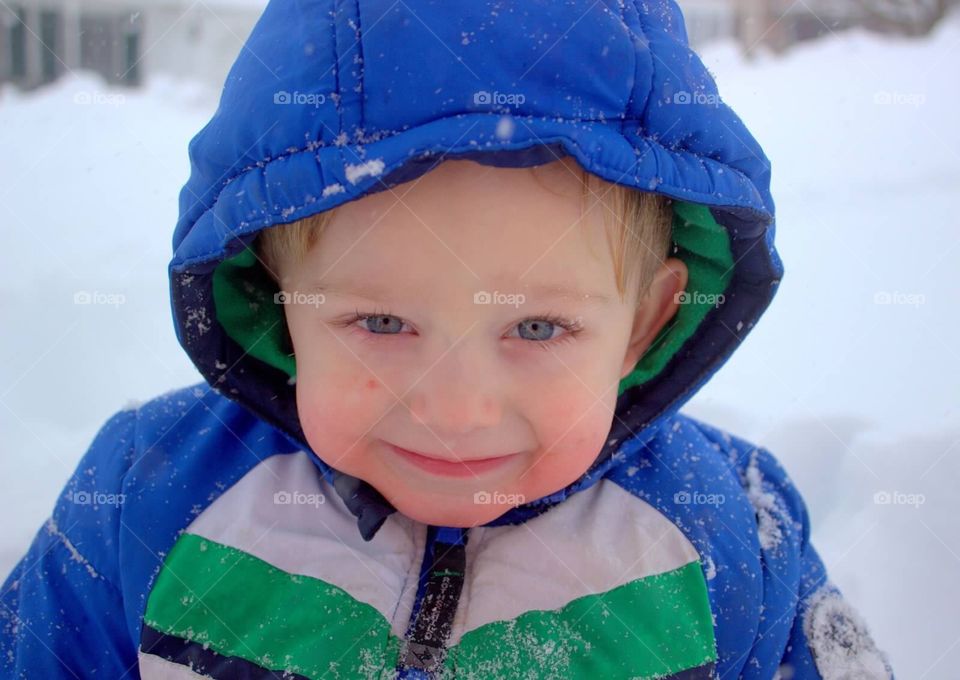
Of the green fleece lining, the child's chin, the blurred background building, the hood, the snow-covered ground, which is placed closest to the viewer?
the hood

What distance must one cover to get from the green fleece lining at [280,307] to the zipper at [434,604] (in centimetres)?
37

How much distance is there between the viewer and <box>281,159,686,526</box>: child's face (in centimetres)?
100

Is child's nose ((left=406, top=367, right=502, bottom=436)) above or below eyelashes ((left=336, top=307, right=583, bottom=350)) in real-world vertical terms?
below

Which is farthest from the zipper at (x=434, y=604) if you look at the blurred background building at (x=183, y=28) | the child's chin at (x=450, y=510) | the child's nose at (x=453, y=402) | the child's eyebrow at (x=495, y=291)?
the blurred background building at (x=183, y=28)

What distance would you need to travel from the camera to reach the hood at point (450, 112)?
96 centimetres

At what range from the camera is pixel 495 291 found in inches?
40.3

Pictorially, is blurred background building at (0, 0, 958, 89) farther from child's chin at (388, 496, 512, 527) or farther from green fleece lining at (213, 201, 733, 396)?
child's chin at (388, 496, 512, 527)

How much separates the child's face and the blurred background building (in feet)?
10.9

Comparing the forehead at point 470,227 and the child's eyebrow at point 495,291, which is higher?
the forehead at point 470,227

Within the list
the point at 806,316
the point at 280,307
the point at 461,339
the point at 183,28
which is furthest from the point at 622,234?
the point at 183,28

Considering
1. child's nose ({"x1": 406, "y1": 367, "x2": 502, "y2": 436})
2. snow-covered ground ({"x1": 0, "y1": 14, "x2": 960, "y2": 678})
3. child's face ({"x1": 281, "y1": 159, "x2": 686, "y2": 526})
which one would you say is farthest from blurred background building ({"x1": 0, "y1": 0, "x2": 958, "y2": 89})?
child's nose ({"x1": 406, "y1": 367, "x2": 502, "y2": 436})

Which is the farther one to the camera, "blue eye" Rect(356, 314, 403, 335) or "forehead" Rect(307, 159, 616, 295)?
"blue eye" Rect(356, 314, 403, 335)

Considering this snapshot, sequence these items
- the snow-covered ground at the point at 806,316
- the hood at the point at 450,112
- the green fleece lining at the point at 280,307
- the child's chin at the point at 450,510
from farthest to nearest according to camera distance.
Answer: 1. the snow-covered ground at the point at 806,316
2. the green fleece lining at the point at 280,307
3. the child's chin at the point at 450,510
4. the hood at the point at 450,112

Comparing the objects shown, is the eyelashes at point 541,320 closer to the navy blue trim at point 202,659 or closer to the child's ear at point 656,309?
the child's ear at point 656,309
